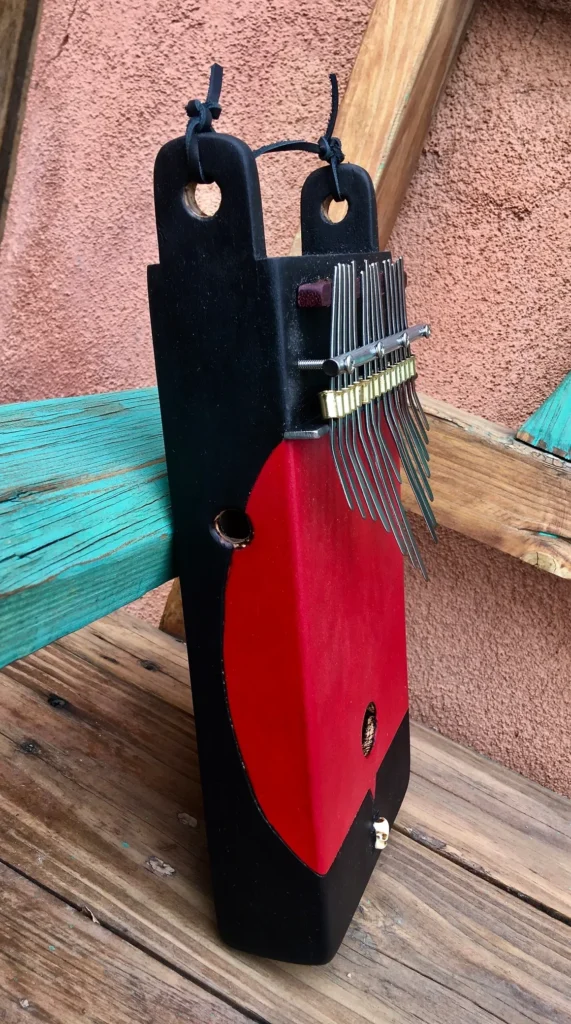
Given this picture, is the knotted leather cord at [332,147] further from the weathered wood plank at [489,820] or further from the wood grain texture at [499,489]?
the weathered wood plank at [489,820]

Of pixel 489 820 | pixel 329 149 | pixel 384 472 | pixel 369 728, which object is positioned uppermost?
pixel 329 149

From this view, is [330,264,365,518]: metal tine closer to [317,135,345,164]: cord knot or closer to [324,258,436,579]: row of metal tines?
[324,258,436,579]: row of metal tines

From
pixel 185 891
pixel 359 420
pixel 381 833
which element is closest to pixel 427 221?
pixel 359 420

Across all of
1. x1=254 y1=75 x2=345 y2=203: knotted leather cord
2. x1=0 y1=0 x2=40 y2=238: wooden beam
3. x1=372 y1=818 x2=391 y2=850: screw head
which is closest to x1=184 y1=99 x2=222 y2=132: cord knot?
x1=254 y1=75 x2=345 y2=203: knotted leather cord

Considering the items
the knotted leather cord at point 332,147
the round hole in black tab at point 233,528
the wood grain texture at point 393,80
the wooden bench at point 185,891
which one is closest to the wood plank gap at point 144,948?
the wooden bench at point 185,891

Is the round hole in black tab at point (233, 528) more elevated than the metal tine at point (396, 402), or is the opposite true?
the metal tine at point (396, 402)

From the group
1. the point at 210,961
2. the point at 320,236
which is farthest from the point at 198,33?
the point at 210,961

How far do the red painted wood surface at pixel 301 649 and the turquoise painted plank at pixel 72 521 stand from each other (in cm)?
9

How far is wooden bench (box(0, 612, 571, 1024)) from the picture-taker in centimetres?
77

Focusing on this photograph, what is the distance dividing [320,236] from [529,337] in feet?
1.34

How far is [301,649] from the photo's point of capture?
0.70 meters

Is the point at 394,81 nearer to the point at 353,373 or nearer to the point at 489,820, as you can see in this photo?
the point at 353,373

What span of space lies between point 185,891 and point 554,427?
69cm

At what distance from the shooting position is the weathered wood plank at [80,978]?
0.73 metres
